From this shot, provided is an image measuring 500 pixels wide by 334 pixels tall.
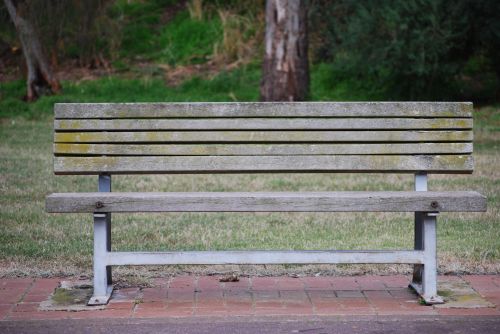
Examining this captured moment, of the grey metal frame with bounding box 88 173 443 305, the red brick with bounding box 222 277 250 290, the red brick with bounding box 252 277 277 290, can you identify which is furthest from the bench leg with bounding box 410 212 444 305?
the red brick with bounding box 222 277 250 290

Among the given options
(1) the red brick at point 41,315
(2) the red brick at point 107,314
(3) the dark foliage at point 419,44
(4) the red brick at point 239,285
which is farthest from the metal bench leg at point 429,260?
(3) the dark foliage at point 419,44

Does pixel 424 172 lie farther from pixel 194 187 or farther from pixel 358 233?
pixel 194 187

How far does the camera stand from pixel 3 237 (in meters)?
6.19

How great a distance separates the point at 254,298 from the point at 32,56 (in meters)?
10.9

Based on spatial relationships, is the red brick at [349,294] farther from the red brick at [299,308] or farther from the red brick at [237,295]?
the red brick at [237,295]

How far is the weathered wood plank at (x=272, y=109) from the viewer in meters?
4.74

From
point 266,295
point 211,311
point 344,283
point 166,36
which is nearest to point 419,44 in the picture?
point 166,36

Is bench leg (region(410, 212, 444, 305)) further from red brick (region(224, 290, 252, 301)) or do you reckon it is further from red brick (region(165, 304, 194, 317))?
red brick (region(165, 304, 194, 317))

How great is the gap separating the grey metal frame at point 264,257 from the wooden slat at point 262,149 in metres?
0.38

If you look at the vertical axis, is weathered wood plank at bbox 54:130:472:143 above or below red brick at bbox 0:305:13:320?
above

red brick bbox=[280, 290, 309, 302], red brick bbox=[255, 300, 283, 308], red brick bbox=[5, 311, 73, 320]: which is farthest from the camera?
red brick bbox=[280, 290, 309, 302]

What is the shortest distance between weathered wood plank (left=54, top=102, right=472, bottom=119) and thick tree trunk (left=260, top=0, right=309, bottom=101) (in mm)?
9044

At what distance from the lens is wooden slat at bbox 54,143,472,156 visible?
4723 millimetres

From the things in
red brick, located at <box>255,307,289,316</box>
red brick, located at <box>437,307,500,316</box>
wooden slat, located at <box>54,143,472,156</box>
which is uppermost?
wooden slat, located at <box>54,143,472,156</box>
